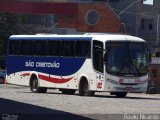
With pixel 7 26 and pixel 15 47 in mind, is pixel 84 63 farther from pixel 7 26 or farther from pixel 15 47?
pixel 7 26

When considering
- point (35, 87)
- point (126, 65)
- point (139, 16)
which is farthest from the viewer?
point (139, 16)

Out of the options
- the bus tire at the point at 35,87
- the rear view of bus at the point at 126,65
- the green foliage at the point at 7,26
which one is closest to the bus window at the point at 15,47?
the bus tire at the point at 35,87

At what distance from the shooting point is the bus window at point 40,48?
36.8 metres

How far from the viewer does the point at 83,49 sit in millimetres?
34125

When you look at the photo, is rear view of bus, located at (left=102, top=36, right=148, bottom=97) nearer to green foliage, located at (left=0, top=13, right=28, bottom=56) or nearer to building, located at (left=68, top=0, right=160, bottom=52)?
green foliage, located at (left=0, top=13, right=28, bottom=56)

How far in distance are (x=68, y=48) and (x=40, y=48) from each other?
2484mm

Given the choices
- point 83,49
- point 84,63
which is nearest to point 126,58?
point 84,63

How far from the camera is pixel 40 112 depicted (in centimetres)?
2125

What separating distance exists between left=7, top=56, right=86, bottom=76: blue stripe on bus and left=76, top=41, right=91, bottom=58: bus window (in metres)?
0.29

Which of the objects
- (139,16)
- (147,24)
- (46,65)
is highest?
(139,16)

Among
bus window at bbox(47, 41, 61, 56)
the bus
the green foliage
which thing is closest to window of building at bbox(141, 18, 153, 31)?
the green foliage

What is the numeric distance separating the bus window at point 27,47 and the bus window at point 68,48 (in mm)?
2758

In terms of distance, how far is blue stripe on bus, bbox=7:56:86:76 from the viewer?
114 feet

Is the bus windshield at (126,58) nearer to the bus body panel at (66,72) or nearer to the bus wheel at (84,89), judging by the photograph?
the bus body panel at (66,72)
